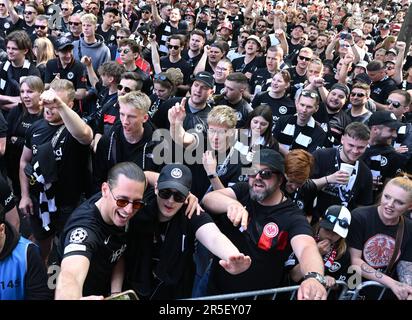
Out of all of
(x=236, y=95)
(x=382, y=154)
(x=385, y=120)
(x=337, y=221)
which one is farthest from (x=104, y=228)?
(x=385, y=120)

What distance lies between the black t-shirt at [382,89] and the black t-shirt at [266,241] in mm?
4830

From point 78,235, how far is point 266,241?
124 centimetres

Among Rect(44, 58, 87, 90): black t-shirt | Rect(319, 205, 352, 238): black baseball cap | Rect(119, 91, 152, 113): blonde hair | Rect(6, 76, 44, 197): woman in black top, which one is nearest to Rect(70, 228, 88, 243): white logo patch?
Rect(119, 91, 152, 113): blonde hair

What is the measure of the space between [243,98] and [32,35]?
184 inches

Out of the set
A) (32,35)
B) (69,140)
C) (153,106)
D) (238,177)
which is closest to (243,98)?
(153,106)

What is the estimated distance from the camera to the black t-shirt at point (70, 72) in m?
5.69

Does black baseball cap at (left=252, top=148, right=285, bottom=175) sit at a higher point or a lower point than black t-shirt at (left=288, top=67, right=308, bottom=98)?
higher

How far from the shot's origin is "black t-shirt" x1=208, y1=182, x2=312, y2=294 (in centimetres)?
290

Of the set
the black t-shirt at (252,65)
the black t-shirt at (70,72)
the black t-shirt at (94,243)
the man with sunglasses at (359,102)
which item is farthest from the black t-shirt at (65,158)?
the black t-shirt at (252,65)

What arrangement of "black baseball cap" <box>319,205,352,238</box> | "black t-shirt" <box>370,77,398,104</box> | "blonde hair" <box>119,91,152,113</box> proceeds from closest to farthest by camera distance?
"black baseball cap" <box>319,205,352,238</box> < "blonde hair" <box>119,91,152,113</box> < "black t-shirt" <box>370,77,398,104</box>

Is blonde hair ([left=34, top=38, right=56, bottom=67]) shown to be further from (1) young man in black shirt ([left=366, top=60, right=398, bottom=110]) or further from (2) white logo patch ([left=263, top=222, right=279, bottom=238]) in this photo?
(1) young man in black shirt ([left=366, top=60, right=398, bottom=110])

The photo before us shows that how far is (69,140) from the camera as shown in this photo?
3.67m

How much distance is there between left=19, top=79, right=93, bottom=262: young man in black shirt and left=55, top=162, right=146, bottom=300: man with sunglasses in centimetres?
105

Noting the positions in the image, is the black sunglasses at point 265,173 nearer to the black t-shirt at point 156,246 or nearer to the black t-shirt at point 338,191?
the black t-shirt at point 156,246
